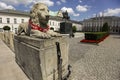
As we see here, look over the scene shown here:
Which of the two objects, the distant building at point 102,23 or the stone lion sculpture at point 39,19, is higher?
the distant building at point 102,23

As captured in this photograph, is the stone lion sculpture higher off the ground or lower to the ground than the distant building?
lower

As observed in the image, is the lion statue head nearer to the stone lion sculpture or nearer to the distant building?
the stone lion sculpture

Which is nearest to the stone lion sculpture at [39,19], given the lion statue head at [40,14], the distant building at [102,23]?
the lion statue head at [40,14]

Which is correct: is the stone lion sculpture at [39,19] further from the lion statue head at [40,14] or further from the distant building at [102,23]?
the distant building at [102,23]

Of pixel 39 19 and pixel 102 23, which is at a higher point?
pixel 102 23

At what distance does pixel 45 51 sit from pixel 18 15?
111 feet

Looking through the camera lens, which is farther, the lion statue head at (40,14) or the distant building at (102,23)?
the distant building at (102,23)

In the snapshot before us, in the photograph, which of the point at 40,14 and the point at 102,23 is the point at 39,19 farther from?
the point at 102,23

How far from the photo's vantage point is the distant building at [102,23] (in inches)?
2136

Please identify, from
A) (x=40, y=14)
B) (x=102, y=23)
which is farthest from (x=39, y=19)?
(x=102, y=23)

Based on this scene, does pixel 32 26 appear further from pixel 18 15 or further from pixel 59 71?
pixel 18 15

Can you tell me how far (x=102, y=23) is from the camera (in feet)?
188

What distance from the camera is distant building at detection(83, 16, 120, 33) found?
178 ft

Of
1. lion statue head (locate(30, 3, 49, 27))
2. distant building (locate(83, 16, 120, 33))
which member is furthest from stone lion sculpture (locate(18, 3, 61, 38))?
distant building (locate(83, 16, 120, 33))
